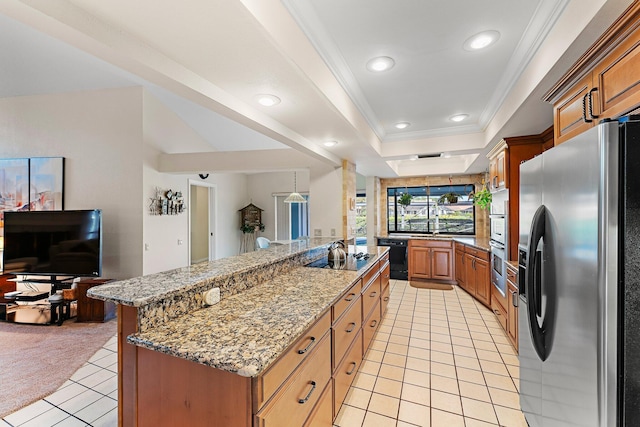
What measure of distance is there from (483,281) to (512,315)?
1349mm

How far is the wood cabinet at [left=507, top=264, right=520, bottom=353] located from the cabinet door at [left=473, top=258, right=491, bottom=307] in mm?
1044

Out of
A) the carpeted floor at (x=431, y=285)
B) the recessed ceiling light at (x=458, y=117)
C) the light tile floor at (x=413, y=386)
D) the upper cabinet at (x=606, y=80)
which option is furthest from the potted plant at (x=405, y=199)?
the upper cabinet at (x=606, y=80)

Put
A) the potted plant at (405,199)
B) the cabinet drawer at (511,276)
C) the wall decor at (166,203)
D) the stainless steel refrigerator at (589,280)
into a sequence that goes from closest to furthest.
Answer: the stainless steel refrigerator at (589,280)
the cabinet drawer at (511,276)
the wall decor at (166,203)
the potted plant at (405,199)

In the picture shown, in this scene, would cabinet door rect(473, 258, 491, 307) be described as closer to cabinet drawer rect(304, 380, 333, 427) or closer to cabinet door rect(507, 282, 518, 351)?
cabinet door rect(507, 282, 518, 351)

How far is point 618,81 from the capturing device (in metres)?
1.25

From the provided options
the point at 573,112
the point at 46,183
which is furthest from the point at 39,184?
the point at 573,112

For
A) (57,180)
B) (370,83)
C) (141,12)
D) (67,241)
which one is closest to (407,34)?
(370,83)

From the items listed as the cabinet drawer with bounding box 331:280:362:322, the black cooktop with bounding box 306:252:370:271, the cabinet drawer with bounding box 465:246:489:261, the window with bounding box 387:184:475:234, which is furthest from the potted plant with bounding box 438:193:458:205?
the cabinet drawer with bounding box 331:280:362:322

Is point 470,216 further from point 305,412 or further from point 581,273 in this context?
point 305,412

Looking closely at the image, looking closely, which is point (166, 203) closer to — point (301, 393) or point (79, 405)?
point (79, 405)

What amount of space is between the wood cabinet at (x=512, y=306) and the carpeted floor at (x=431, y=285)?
6.93 feet

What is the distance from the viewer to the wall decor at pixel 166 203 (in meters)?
4.41

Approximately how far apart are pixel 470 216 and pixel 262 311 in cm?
570

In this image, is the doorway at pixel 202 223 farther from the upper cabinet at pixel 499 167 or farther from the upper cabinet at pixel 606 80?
the upper cabinet at pixel 606 80
